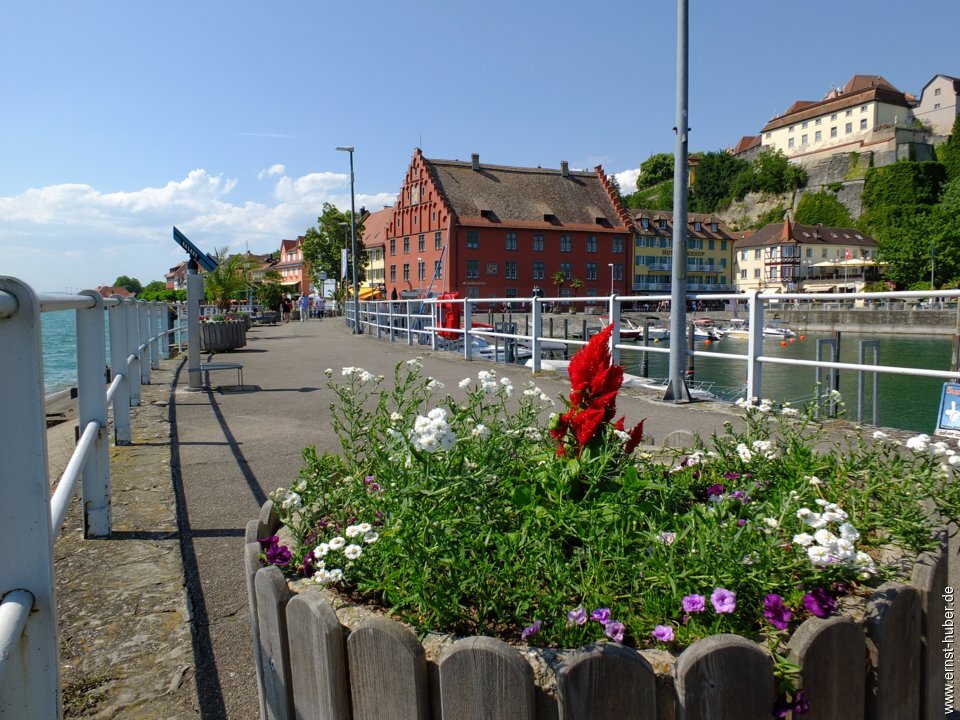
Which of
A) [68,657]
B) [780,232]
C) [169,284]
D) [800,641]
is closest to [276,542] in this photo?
[68,657]

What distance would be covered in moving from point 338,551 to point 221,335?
16.0 m

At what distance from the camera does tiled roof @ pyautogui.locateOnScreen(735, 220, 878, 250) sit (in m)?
98.9

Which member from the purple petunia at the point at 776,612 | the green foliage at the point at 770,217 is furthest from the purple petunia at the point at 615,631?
the green foliage at the point at 770,217

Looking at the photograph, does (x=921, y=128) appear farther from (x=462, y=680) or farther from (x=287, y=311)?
(x=462, y=680)

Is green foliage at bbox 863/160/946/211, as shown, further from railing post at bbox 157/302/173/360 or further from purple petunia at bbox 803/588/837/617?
purple petunia at bbox 803/588/837/617

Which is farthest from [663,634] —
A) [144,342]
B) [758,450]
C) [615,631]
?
[144,342]

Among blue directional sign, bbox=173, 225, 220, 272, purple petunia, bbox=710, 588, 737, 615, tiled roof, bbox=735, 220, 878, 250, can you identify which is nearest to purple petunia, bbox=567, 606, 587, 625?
purple petunia, bbox=710, 588, 737, 615

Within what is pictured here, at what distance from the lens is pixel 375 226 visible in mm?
99875

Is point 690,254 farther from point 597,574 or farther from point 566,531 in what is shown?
point 597,574

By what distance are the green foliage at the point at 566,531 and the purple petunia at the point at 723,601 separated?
5 cm

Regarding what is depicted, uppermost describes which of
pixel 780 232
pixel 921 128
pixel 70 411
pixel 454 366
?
pixel 921 128

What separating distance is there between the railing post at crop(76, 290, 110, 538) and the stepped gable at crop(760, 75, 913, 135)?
12506 cm

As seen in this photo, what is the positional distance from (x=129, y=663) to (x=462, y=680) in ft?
4.54

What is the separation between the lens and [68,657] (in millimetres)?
2293
